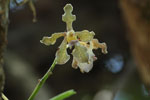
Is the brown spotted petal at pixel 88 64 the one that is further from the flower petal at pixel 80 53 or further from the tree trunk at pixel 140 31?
the tree trunk at pixel 140 31

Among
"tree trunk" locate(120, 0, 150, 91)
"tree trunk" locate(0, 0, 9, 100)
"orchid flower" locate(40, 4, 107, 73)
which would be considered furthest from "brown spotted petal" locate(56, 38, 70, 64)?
"tree trunk" locate(120, 0, 150, 91)

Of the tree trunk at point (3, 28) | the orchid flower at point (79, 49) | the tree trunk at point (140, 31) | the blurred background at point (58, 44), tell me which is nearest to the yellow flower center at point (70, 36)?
the orchid flower at point (79, 49)

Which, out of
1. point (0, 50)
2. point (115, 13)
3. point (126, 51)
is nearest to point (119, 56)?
point (126, 51)

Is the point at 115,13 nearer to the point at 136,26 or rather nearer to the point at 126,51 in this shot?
the point at 126,51

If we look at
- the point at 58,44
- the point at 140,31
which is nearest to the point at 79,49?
the point at 140,31

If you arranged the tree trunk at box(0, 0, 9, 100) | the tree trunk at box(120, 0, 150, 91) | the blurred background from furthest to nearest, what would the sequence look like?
the blurred background < the tree trunk at box(120, 0, 150, 91) < the tree trunk at box(0, 0, 9, 100)

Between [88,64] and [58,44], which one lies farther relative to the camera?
[58,44]

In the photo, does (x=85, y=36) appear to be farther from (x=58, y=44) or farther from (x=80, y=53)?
(x=58, y=44)

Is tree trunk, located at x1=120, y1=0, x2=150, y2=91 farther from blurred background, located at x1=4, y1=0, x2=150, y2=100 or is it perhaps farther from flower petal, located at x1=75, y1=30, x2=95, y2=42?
flower petal, located at x1=75, y1=30, x2=95, y2=42
